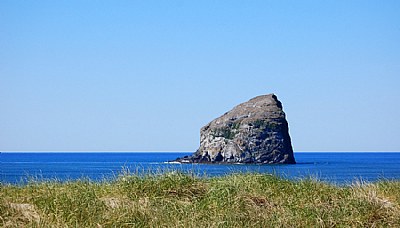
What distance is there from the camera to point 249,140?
144 metres

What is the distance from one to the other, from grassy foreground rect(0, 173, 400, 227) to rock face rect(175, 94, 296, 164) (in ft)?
395

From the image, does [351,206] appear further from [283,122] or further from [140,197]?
[283,122]

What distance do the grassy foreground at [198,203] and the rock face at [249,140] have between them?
395 feet

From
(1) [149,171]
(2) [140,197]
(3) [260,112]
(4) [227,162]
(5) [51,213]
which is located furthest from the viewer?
(3) [260,112]

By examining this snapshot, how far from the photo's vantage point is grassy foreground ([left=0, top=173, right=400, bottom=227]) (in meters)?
14.6

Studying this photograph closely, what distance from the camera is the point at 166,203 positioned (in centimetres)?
1617

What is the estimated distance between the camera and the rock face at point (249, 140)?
141 metres

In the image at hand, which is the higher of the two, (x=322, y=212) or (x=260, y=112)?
(x=260, y=112)

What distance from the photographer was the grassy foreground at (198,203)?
47.9ft

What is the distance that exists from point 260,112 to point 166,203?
13316 cm

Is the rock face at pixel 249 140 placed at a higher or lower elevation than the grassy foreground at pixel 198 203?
higher

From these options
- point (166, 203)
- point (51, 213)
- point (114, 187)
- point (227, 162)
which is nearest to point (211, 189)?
point (166, 203)

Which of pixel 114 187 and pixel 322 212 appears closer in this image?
pixel 322 212

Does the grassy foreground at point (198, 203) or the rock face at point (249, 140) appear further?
the rock face at point (249, 140)
